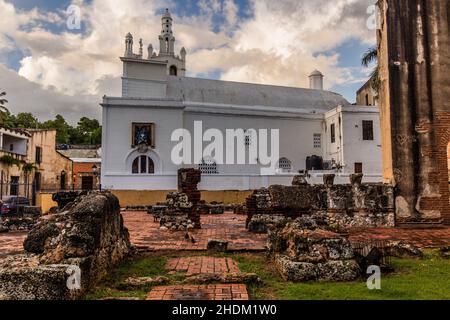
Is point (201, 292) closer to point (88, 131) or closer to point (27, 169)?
point (27, 169)

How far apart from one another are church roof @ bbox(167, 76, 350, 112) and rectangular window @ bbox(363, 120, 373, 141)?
4.95 meters

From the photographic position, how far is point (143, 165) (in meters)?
24.8

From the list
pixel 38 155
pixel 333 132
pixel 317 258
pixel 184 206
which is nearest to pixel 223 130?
pixel 333 132

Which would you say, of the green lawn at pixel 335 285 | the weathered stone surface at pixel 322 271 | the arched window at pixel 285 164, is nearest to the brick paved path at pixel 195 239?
the green lawn at pixel 335 285

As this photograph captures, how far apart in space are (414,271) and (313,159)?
25036mm

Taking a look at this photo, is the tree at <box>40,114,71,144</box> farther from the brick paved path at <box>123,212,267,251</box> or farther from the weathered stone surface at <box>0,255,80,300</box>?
the weathered stone surface at <box>0,255,80,300</box>

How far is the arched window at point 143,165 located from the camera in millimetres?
24672

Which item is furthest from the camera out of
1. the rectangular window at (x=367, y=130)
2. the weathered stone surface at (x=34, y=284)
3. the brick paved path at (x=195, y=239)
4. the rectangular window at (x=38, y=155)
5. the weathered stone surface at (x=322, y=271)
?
the rectangular window at (x=38, y=155)

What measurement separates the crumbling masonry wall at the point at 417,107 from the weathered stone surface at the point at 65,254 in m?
7.82

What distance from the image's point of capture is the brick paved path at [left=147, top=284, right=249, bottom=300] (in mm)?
3820
